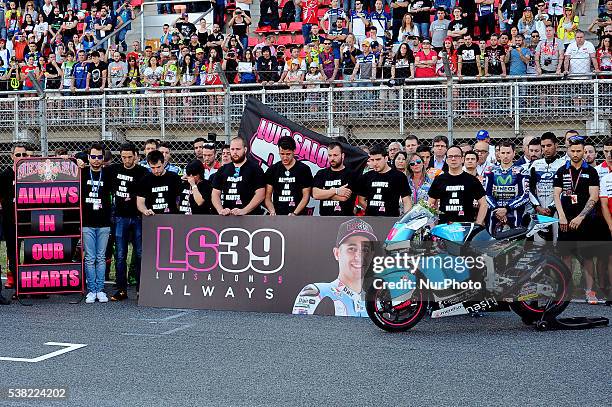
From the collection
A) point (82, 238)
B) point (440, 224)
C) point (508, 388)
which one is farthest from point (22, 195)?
point (508, 388)

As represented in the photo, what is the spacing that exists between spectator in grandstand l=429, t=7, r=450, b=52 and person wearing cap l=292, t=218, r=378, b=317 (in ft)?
30.1

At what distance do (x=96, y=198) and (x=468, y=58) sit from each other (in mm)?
7681

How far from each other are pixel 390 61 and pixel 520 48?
7.37 ft

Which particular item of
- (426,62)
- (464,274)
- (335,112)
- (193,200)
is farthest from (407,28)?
(464,274)

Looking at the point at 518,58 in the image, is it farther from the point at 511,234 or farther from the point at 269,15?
the point at 511,234

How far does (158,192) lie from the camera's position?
11.9m

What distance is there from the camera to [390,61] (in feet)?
57.1

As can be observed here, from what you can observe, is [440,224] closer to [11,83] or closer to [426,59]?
[426,59]

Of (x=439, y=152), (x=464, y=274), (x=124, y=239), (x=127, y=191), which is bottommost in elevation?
(x=464, y=274)

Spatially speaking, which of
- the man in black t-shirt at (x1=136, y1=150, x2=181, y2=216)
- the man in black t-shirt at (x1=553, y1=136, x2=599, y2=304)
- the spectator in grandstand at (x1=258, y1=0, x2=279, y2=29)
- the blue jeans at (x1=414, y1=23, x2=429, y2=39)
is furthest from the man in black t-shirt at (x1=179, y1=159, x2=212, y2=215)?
the spectator in grandstand at (x1=258, y1=0, x2=279, y2=29)

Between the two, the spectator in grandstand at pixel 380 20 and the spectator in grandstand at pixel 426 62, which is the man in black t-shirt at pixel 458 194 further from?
the spectator in grandstand at pixel 380 20

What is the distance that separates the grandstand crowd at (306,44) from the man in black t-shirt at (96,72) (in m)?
0.03

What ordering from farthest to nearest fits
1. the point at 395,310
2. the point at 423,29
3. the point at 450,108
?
the point at 423,29 → the point at 450,108 → the point at 395,310

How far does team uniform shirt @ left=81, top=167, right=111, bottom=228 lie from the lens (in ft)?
39.0
